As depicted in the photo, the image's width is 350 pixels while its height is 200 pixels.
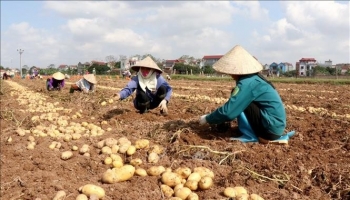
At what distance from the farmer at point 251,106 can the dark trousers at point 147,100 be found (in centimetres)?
239

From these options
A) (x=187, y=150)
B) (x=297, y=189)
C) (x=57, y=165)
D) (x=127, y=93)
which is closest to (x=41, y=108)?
(x=127, y=93)

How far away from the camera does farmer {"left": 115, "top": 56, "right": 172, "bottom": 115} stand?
626cm

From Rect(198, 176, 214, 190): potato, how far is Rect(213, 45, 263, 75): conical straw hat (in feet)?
4.56

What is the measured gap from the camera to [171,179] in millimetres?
3008

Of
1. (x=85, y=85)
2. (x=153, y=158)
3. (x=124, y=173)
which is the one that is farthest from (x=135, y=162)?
(x=85, y=85)

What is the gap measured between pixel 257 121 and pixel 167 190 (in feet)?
4.71

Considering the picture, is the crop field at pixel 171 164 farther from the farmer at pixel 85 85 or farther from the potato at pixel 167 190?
the farmer at pixel 85 85

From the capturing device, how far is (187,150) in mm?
3701

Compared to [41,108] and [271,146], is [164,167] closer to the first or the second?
[271,146]

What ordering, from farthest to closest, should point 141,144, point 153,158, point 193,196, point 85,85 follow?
point 85,85
point 141,144
point 153,158
point 193,196

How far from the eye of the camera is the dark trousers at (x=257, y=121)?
386 centimetres

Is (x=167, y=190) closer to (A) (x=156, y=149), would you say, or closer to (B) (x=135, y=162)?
(B) (x=135, y=162)

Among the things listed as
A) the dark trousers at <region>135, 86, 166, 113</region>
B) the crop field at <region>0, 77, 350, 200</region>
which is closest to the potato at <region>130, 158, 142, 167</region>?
the crop field at <region>0, 77, 350, 200</region>

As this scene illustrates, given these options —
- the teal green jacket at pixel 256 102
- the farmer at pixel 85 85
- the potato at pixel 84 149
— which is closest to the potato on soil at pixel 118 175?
the potato at pixel 84 149
